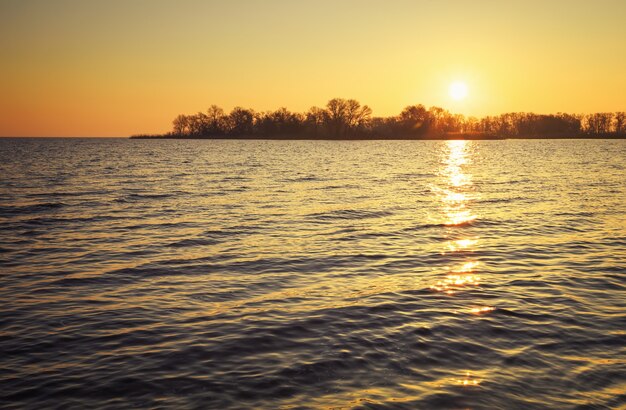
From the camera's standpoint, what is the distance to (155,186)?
43094mm

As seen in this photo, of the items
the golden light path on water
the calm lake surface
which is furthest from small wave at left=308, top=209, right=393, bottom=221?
the golden light path on water

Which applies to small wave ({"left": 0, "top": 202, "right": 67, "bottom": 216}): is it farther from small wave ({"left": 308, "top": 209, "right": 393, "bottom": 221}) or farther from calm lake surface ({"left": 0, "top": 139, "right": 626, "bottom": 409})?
small wave ({"left": 308, "top": 209, "right": 393, "bottom": 221})

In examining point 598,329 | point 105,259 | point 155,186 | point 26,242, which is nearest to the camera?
point 598,329

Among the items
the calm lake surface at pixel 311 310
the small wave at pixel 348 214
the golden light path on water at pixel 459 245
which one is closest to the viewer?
the calm lake surface at pixel 311 310

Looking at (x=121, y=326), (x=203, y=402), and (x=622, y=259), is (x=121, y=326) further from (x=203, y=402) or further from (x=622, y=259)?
(x=622, y=259)

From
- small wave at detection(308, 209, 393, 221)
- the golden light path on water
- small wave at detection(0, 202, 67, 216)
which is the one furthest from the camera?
small wave at detection(0, 202, 67, 216)

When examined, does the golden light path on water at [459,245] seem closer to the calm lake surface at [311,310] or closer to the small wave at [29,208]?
the calm lake surface at [311,310]

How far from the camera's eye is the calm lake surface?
8.07 metres

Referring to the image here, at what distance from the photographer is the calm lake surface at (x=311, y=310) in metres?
8.07

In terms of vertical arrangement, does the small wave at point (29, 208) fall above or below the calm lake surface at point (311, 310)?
above

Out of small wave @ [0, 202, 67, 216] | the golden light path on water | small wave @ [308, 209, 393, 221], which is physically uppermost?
small wave @ [0, 202, 67, 216]

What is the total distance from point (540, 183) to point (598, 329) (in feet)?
129

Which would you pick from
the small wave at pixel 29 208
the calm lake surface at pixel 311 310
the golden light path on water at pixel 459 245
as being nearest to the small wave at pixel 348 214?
the calm lake surface at pixel 311 310

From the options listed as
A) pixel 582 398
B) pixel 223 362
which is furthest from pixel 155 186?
pixel 582 398
